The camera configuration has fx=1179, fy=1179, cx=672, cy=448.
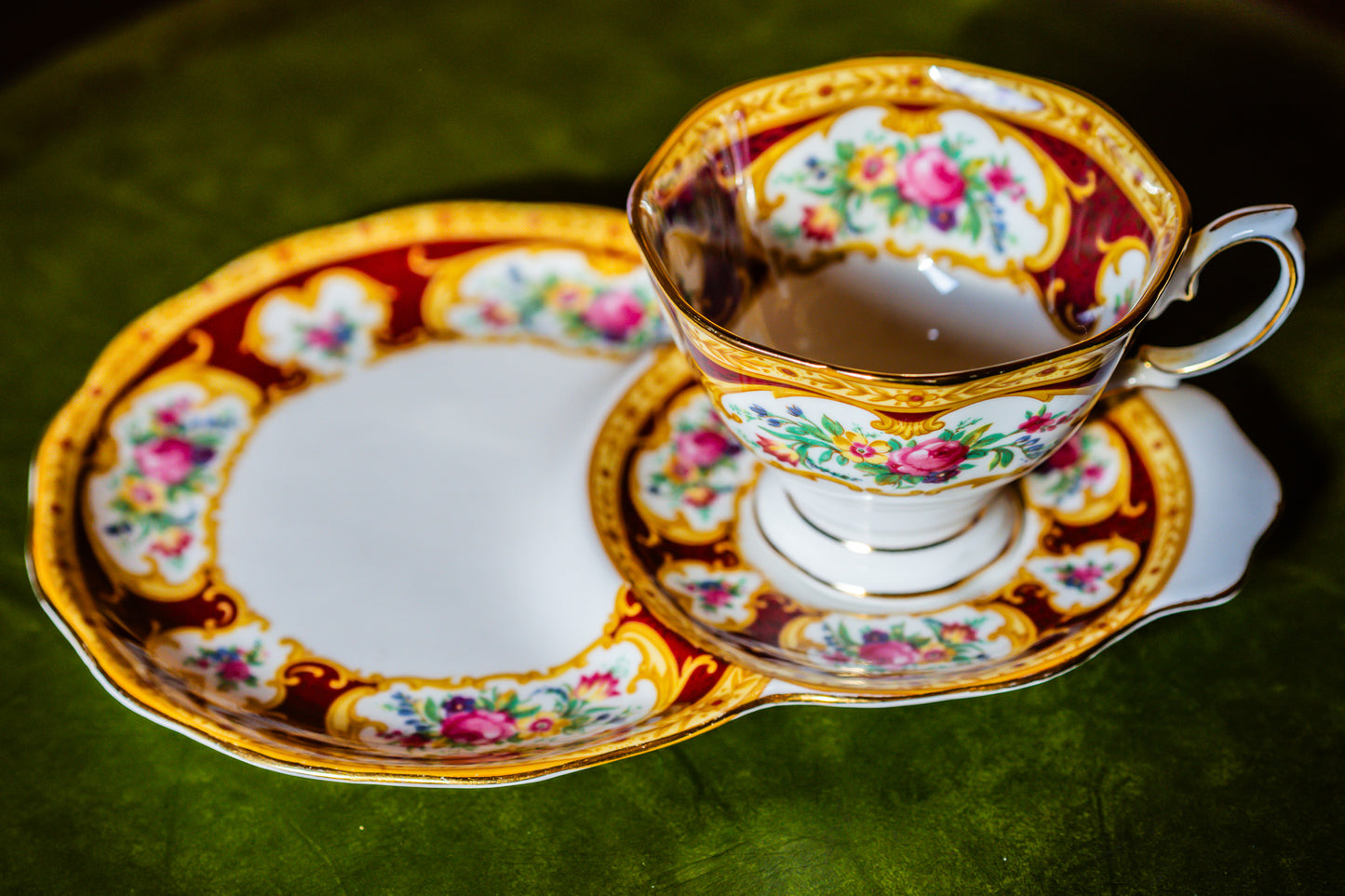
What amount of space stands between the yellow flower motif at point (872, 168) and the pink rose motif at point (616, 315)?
0.13 m

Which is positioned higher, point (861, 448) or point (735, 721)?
point (861, 448)

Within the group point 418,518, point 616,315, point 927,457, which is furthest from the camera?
point 616,315

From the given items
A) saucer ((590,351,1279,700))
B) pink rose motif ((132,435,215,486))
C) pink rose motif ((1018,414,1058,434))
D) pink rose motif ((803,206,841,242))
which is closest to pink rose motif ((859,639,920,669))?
saucer ((590,351,1279,700))

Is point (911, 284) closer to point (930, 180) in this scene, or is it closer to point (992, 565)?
point (930, 180)

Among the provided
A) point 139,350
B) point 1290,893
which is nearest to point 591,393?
point 139,350

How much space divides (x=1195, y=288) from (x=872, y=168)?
0.60 ft

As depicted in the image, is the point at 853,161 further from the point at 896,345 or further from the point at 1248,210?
the point at 1248,210

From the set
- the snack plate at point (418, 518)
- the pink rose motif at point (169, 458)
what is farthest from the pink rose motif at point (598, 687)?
the pink rose motif at point (169, 458)

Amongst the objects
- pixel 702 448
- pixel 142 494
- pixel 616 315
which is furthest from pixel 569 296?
pixel 142 494

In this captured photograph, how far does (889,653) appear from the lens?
0.47m

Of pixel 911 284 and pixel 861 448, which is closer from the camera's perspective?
pixel 861 448

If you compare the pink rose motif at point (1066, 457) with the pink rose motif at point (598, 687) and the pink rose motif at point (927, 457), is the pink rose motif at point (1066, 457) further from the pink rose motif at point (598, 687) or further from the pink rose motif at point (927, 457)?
the pink rose motif at point (598, 687)

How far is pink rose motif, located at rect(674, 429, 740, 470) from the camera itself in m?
0.56

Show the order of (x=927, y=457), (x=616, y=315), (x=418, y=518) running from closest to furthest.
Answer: (x=927, y=457) → (x=418, y=518) → (x=616, y=315)
